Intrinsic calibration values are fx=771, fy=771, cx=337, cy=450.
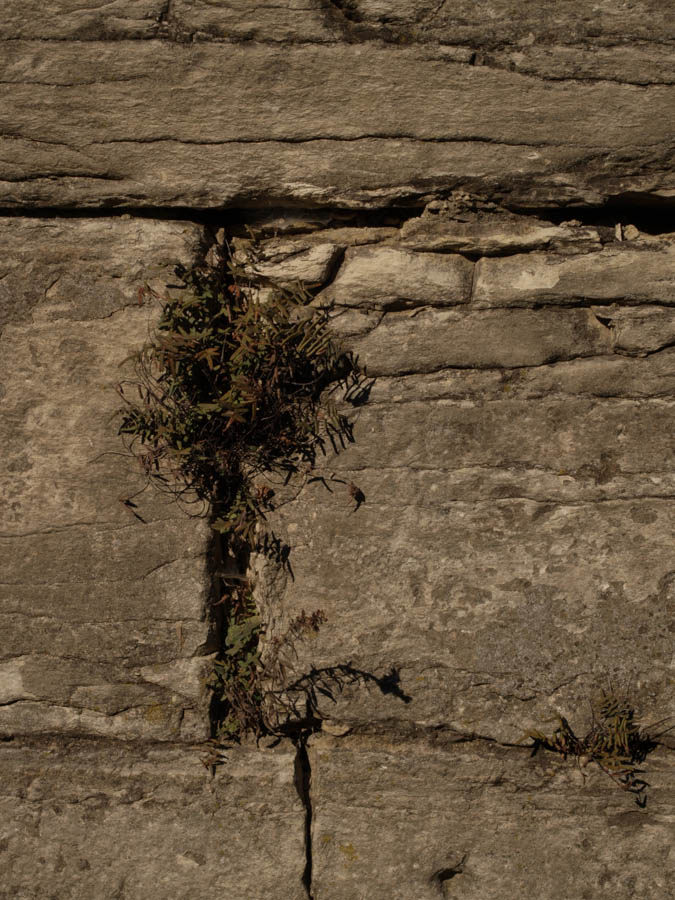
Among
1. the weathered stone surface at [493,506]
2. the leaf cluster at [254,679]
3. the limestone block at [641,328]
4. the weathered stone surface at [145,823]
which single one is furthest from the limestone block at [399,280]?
the weathered stone surface at [145,823]

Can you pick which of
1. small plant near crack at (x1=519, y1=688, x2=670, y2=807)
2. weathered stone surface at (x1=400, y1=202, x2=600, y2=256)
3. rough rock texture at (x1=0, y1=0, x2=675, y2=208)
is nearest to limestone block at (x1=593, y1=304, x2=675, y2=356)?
weathered stone surface at (x1=400, y1=202, x2=600, y2=256)

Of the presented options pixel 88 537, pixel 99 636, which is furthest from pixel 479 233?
pixel 99 636

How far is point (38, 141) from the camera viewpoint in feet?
7.82

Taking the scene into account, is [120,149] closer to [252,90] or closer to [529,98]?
[252,90]

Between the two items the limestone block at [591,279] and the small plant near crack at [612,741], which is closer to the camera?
the small plant near crack at [612,741]

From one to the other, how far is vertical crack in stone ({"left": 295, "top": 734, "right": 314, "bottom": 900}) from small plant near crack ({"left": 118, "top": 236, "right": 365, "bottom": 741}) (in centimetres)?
12

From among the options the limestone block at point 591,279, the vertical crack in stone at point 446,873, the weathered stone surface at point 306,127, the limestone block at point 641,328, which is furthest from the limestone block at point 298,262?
the vertical crack in stone at point 446,873

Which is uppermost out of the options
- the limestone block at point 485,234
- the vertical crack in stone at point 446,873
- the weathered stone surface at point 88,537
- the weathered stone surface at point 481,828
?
the limestone block at point 485,234

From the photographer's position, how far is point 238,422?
2377mm

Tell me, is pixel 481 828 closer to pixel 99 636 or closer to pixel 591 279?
pixel 99 636

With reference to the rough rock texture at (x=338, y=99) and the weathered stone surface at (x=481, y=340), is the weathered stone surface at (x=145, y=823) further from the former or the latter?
the rough rock texture at (x=338, y=99)

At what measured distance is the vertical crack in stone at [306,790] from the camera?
2.30 m

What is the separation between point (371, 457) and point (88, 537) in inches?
35.8

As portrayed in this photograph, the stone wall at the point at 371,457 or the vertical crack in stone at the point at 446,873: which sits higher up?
the stone wall at the point at 371,457
